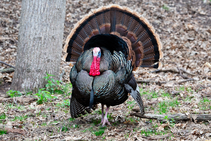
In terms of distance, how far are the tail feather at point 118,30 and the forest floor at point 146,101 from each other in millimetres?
1128

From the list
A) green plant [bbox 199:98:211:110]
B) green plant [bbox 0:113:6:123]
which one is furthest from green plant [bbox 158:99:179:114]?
green plant [bbox 0:113:6:123]

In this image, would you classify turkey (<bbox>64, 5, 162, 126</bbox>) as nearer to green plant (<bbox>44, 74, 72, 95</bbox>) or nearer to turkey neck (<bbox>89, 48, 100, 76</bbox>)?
turkey neck (<bbox>89, 48, 100, 76</bbox>)

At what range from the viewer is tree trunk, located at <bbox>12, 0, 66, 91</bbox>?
5426 mm

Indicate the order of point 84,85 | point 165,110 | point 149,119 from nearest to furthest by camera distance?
point 84,85
point 149,119
point 165,110

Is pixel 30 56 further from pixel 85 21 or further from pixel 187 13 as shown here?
pixel 187 13

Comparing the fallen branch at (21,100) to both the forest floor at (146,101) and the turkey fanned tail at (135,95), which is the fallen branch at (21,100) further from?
the turkey fanned tail at (135,95)

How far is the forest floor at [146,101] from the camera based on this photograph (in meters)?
3.64

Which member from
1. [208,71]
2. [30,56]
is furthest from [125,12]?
[208,71]

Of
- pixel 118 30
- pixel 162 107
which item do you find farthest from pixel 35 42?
pixel 162 107

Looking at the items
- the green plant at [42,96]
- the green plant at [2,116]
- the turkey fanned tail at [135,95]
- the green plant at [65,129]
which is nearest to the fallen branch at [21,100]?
the green plant at [42,96]

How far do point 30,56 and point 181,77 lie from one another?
4.31m

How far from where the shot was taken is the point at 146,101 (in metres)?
5.20

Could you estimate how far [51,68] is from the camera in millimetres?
5664

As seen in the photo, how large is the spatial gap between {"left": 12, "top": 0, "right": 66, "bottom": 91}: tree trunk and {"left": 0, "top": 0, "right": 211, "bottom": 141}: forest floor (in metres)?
0.29
